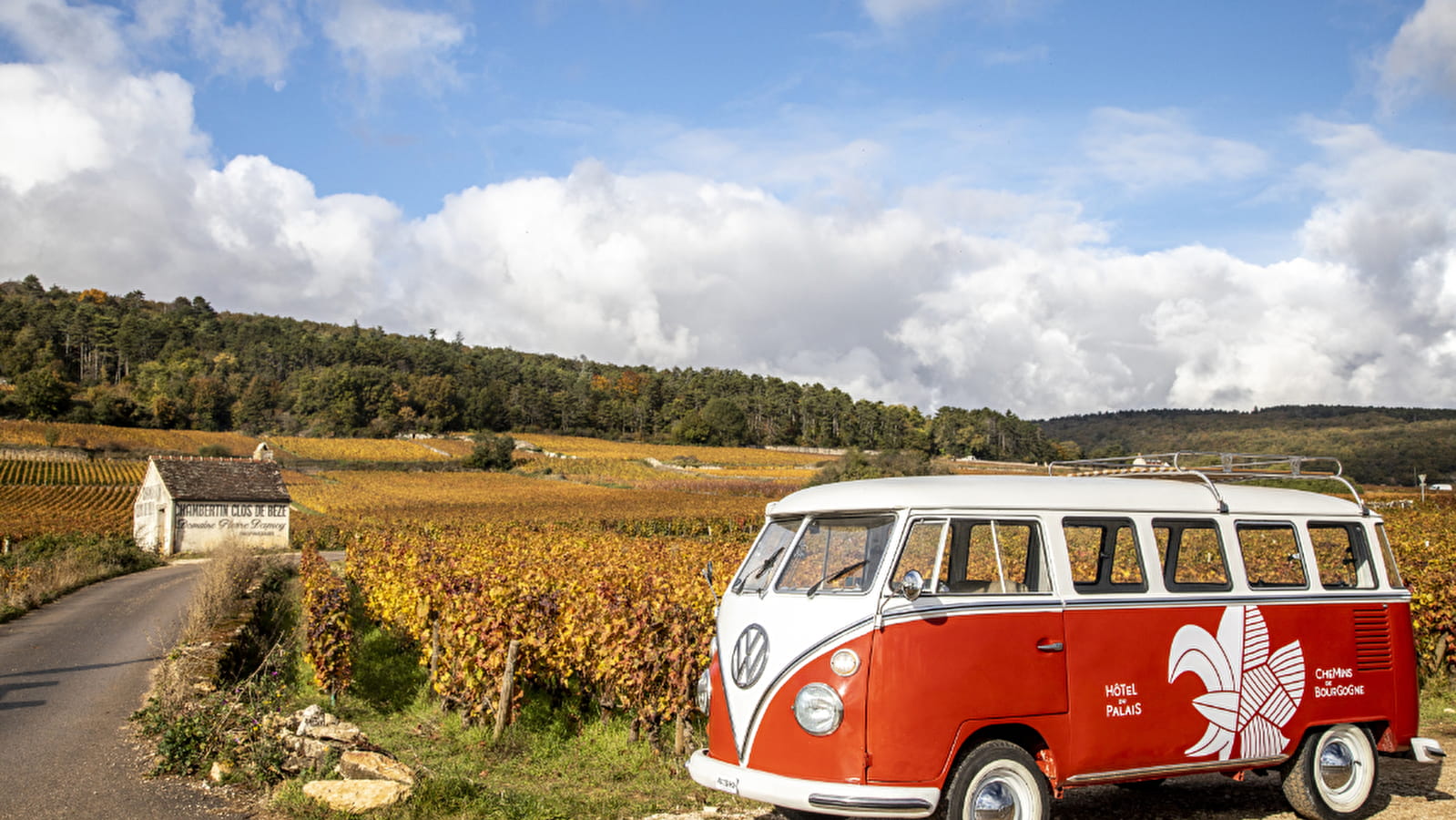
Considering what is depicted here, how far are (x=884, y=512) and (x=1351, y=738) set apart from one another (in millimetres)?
4154

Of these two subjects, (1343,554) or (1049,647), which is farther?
(1343,554)

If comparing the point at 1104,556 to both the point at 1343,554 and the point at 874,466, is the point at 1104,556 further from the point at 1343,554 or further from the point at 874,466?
the point at 874,466

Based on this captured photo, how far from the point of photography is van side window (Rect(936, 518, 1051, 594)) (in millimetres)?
6508

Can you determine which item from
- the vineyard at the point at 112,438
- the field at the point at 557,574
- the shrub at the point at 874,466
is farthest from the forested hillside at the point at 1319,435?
the vineyard at the point at 112,438

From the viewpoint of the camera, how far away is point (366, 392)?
124 m

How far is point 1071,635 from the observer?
6309mm

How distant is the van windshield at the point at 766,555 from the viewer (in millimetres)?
6906

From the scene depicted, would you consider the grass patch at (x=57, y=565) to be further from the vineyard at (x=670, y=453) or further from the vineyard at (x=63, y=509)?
the vineyard at (x=670, y=453)

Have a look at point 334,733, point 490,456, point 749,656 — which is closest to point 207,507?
point 334,733

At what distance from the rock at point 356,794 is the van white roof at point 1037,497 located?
3565 millimetres

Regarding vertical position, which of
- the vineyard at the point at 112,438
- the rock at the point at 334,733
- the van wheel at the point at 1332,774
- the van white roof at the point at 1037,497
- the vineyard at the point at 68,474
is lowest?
the van wheel at the point at 1332,774

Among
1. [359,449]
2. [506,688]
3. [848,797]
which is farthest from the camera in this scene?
[359,449]

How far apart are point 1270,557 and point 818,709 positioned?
12.9 feet

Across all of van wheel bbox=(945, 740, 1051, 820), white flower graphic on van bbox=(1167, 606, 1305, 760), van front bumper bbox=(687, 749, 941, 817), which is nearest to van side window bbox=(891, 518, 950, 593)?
van wheel bbox=(945, 740, 1051, 820)
